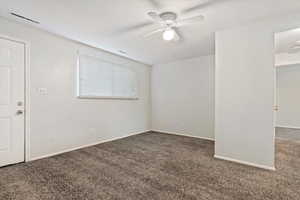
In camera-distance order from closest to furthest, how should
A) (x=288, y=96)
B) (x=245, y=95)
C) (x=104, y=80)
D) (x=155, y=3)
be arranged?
(x=155, y=3) < (x=245, y=95) < (x=104, y=80) < (x=288, y=96)

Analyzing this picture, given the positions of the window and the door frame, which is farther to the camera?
the window

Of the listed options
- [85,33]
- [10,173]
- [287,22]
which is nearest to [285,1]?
[287,22]

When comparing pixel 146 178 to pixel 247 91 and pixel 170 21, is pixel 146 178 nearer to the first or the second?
pixel 247 91

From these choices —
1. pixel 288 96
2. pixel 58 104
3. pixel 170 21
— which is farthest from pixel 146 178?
Answer: pixel 288 96

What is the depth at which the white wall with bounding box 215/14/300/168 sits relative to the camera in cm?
245

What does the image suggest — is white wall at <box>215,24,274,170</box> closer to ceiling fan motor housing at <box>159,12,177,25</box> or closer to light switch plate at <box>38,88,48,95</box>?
ceiling fan motor housing at <box>159,12,177,25</box>

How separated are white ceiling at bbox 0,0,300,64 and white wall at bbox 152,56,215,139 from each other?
1.30 m

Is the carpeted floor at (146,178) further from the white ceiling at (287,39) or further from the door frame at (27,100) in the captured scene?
the white ceiling at (287,39)

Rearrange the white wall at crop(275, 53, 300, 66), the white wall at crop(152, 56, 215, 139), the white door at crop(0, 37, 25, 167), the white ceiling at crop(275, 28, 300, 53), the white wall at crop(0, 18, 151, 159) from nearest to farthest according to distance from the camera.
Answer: the white door at crop(0, 37, 25, 167) < the white wall at crop(0, 18, 151, 159) < the white ceiling at crop(275, 28, 300, 53) < the white wall at crop(152, 56, 215, 139) < the white wall at crop(275, 53, 300, 66)

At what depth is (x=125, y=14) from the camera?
2289 millimetres

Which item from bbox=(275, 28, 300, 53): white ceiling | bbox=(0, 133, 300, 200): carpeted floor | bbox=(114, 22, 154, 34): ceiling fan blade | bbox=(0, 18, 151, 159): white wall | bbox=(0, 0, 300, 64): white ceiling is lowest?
bbox=(0, 133, 300, 200): carpeted floor

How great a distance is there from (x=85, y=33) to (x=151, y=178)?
2.85 m

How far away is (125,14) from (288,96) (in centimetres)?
694

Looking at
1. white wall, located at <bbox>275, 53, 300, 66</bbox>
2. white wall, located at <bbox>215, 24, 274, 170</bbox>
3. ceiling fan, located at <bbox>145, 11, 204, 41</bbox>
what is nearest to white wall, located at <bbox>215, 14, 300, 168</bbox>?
white wall, located at <bbox>215, 24, 274, 170</bbox>
